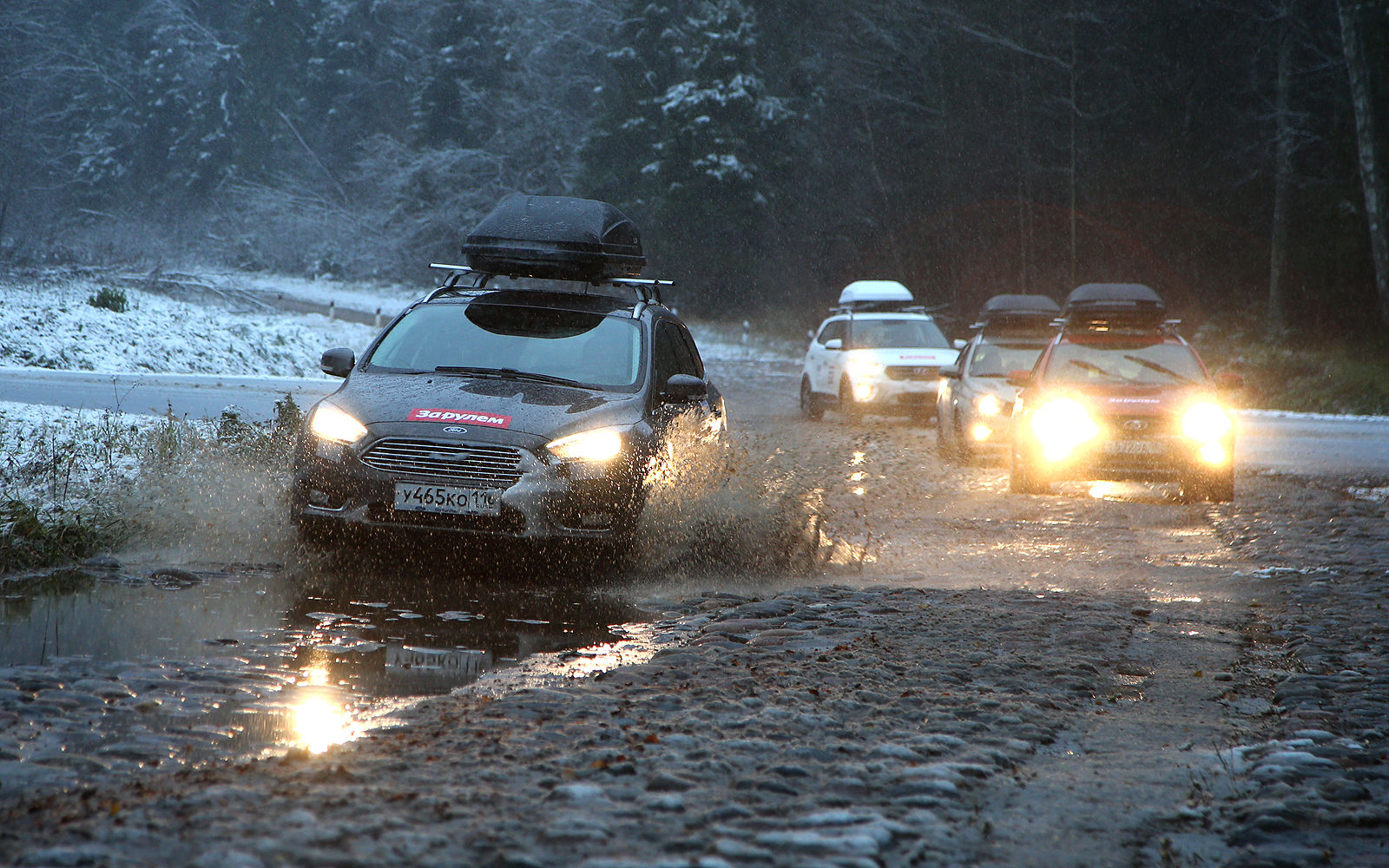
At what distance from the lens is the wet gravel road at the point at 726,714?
378 cm

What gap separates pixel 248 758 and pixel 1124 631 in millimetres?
4483

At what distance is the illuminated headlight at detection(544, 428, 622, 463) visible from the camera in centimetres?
795

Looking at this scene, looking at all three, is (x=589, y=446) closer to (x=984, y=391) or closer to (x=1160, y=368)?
(x=1160, y=368)

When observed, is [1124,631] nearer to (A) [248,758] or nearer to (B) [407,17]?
(A) [248,758]

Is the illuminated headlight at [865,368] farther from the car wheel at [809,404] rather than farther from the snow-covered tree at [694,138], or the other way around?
the snow-covered tree at [694,138]

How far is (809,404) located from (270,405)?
11297mm

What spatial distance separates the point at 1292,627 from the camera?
7398 millimetres

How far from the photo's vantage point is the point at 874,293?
31.0 m

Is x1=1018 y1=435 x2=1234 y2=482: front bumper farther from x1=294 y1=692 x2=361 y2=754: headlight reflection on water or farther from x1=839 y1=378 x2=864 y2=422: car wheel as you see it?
x1=294 y1=692 x2=361 y2=754: headlight reflection on water

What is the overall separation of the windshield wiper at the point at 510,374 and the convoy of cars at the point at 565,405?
0.06ft

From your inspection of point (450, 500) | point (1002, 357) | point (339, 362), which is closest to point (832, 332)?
point (1002, 357)

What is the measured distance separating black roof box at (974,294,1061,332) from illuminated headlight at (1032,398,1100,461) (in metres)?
6.84

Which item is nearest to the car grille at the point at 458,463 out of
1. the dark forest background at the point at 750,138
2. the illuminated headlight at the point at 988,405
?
the illuminated headlight at the point at 988,405

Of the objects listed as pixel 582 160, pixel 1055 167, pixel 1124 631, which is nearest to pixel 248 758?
pixel 1124 631
